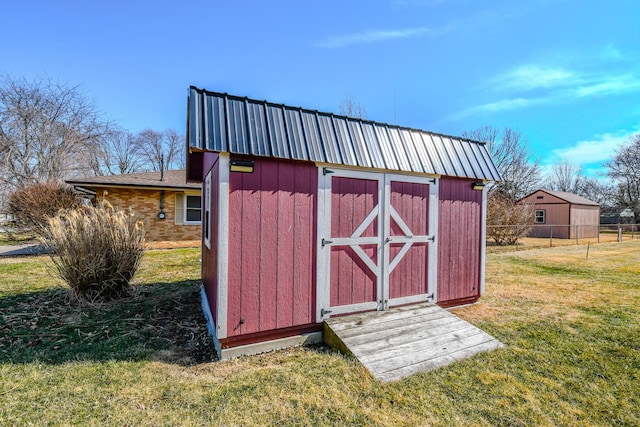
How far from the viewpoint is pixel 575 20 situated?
573 cm

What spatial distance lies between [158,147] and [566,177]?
145ft

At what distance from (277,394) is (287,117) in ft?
9.36

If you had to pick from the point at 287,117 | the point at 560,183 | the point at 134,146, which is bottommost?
the point at 287,117

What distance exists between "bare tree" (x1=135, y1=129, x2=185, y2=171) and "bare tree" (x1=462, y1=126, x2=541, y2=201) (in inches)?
1034

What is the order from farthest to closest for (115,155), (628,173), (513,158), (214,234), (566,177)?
(566,177) → (628,173) → (115,155) → (513,158) → (214,234)

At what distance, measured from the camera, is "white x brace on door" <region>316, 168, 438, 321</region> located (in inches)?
139

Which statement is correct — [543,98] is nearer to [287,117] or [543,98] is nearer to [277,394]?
[287,117]

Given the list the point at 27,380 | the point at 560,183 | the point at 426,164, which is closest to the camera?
the point at 27,380

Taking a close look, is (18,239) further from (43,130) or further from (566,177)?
(566,177)

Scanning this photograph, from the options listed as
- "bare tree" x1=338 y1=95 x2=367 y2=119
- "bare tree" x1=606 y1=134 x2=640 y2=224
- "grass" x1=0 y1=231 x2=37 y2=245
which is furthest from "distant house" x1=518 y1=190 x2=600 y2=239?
"grass" x1=0 y1=231 x2=37 y2=245

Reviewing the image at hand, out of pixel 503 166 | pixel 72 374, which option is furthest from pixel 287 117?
pixel 503 166

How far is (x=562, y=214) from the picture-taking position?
1798 centimetres

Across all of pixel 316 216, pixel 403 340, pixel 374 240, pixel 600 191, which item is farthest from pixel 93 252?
pixel 600 191

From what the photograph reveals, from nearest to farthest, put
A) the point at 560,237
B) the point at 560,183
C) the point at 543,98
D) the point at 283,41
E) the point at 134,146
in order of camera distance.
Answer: the point at 283,41
the point at 543,98
the point at 560,237
the point at 134,146
the point at 560,183
